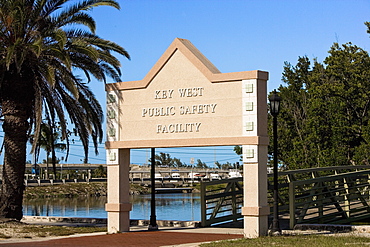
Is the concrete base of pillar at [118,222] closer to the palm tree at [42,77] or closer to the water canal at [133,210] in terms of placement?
the palm tree at [42,77]

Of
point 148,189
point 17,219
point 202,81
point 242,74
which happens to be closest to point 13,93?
point 17,219

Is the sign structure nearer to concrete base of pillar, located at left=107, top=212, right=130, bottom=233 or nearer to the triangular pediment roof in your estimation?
the triangular pediment roof

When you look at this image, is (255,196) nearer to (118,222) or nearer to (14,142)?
(118,222)

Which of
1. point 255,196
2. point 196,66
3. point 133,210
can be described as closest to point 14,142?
point 196,66

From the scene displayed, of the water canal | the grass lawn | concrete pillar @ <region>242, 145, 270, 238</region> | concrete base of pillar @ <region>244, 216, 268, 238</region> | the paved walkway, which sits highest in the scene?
concrete pillar @ <region>242, 145, 270, 238</region>

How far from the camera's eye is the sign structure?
17.2 metres

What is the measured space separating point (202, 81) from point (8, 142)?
847cm

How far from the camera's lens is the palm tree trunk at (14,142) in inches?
872

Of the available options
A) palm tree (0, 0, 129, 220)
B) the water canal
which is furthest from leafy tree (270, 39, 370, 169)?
palm tree (0, 0, 129, 220)

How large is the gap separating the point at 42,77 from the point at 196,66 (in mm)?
6769

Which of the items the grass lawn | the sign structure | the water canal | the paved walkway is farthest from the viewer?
the water canal

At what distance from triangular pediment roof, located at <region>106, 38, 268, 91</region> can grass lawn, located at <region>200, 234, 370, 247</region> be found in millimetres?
4673

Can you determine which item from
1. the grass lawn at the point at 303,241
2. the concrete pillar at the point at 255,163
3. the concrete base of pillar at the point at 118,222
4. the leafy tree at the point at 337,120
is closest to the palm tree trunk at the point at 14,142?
the concrete base of pillar at the point at 118,222

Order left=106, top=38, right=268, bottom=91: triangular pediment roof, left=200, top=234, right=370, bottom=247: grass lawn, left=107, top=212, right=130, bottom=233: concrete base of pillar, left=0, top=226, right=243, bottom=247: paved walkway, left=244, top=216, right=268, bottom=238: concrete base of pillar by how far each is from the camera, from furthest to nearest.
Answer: left=107, top=212, right=130, bottom=233: concrete base of pillar
left=106, top=38, right=268, bottom=91: triangular pediment roof
left=244, top=216, right=268, bottom=238: concrete base of pillar
left=0, top=226, right=243, bottom=247: paved walkway
left=200, top=234, right=370, bottom=247: grass lawn
